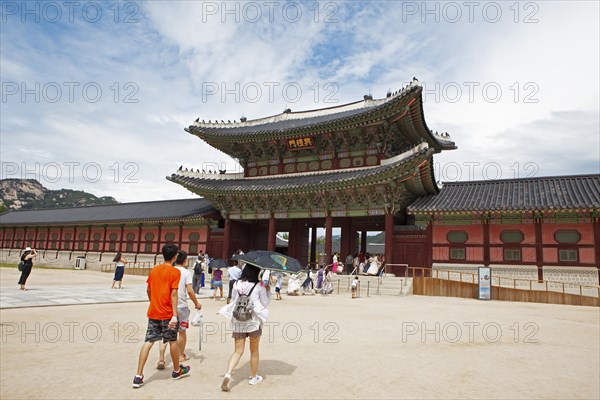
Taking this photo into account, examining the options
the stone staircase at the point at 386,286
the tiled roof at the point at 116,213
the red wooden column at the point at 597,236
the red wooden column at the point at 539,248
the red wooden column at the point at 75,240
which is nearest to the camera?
the red wooden column at the point at 597,236

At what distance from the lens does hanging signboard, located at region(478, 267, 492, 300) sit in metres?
18.3

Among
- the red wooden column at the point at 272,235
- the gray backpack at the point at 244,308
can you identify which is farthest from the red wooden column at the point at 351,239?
the gray backpack at the point at 244,308

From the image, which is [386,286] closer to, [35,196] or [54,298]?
[54,298]

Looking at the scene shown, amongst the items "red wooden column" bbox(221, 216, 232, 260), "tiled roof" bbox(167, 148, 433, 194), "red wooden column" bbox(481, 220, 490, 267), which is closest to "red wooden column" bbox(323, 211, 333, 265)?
"tiled roof" bbox(167, 148, 433, 194)

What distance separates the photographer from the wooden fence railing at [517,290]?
18094 mm

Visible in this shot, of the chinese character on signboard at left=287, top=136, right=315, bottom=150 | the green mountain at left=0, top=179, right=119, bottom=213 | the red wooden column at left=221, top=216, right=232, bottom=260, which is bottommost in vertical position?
the red wooden column at left=221, top=216, right=232, bottom=260

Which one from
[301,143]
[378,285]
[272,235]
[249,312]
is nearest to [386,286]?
[378,285]

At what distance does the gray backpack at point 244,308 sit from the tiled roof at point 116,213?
25504 millimetres

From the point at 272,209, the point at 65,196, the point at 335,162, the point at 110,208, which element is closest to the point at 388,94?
the point at 335,162

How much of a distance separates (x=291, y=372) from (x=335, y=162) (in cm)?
2193

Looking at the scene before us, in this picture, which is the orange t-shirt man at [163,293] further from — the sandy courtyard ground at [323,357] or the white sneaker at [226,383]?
the white sneaker at [226,383]

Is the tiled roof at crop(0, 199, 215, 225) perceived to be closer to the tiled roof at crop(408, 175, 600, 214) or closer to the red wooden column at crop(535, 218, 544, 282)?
the tiled roof at crop(408, 175, 600, 214)

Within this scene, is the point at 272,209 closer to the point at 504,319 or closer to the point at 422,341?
the point at 504,319

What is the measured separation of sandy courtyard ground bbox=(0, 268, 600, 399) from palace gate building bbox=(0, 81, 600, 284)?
9236 mm
